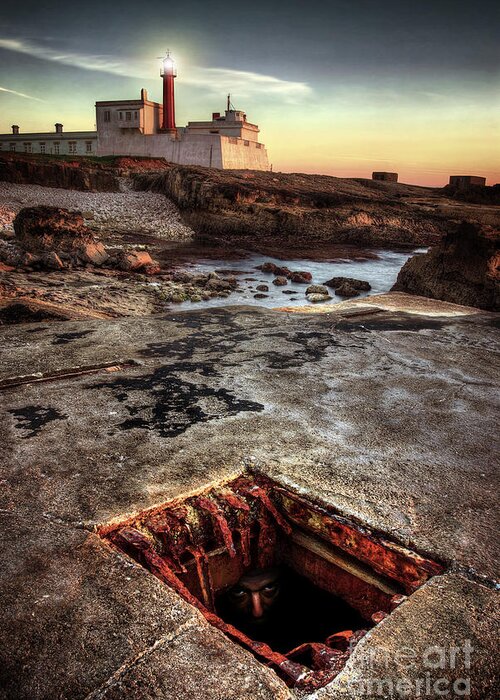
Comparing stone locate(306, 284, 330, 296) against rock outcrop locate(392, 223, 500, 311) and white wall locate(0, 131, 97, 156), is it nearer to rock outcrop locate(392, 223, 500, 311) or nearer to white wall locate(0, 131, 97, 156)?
rock outcrop locate(392, 223, 500, 311)

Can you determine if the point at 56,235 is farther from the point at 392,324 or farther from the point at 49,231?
the point at 392,324

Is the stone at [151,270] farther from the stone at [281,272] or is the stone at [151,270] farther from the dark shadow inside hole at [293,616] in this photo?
the dark shadow inside hole at [293,616]

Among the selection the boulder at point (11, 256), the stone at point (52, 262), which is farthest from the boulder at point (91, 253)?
the boulder at point (11, 256)

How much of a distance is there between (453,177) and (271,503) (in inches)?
1640

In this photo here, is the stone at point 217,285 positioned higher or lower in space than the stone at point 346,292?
higher

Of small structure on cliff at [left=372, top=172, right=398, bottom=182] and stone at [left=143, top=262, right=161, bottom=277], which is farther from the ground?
small structure on cliff at [left=372, top=172, right=398, bottom=182]

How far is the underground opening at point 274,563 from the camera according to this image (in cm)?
199

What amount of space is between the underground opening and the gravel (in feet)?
66.9

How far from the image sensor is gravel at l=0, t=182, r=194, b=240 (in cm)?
2256

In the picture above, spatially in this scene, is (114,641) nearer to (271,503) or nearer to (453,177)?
(271,503)

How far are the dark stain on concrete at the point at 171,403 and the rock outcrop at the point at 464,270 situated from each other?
687 centimetres

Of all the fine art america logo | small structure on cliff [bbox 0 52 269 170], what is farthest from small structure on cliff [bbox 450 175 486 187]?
the fine art america logo

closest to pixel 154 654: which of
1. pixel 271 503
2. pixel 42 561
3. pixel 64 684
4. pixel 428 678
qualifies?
pixel 64 684

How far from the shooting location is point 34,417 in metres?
2.93
